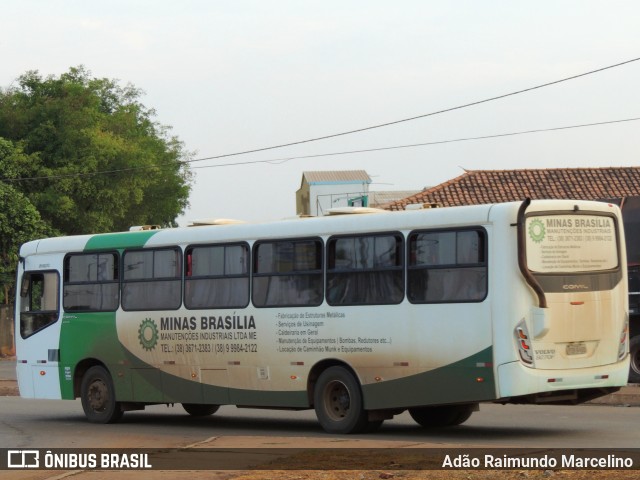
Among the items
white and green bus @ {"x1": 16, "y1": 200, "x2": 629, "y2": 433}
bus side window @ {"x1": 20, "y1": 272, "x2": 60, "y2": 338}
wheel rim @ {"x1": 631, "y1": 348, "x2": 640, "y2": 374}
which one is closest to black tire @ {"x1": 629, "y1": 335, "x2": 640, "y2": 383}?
wheel rim @ {"x1": 631, "y1": 348, "x2": 640, "y2": 374}

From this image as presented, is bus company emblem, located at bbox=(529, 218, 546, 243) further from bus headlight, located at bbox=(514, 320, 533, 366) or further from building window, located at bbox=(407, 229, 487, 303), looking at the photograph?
bus headlight, located at bbox=(514, 320, 533, 366)

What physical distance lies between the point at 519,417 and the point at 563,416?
0.65 metres

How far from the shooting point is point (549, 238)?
15.2m

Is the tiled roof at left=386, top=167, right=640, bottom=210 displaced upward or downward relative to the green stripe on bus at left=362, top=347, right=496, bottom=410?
upward

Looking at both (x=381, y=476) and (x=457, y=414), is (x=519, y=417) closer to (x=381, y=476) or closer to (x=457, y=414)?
(x=457, y=414)

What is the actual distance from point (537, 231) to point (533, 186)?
34.3m

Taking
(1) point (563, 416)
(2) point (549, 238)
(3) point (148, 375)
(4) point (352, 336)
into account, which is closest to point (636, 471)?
(2) point (549, 238)

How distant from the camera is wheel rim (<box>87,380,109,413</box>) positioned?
19.8 meters

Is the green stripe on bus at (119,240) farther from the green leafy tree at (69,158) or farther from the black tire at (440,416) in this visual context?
the green leafy tree at (69,158)

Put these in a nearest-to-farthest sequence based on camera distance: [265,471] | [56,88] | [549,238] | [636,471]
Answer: [636,471] < [265,471] < [549,238] < [56,88]

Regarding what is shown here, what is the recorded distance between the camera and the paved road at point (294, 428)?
50.3ft

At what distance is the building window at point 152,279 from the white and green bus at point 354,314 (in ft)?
0.09

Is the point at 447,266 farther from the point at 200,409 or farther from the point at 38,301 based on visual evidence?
the point at 38,301

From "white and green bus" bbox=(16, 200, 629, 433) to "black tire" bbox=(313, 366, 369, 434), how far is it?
2cm
